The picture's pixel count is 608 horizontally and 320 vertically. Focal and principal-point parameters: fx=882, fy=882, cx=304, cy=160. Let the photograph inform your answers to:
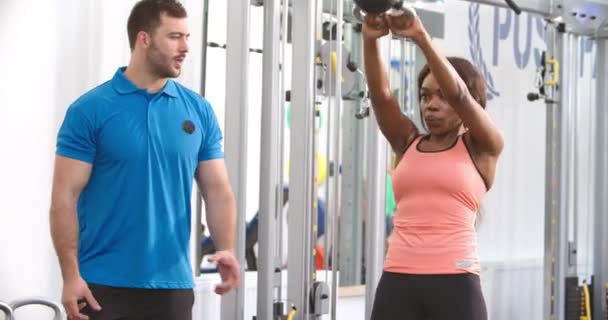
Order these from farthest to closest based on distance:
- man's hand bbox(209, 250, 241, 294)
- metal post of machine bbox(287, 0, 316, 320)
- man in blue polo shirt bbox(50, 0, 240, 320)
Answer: metal post of machine bbox(287, 0, 316, 320)
man's hand bbox(209, 250, 241, 294)
man in blue polo shirt bbox(50, 0, 240, 320)

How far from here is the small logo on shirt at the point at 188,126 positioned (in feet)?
7.70

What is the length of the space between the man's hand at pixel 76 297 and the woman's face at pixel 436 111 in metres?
1.00

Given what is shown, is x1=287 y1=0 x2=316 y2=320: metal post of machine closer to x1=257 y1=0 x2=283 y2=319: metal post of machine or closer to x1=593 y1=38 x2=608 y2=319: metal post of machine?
x1=257 y1=0 x2=283 y2=319: metal post of machine

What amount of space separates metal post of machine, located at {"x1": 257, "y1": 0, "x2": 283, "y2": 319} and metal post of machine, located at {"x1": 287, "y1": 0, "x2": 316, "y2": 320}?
6.3 inches


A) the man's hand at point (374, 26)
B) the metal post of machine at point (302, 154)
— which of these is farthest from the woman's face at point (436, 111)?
the metal post of machine at point (302, 154)

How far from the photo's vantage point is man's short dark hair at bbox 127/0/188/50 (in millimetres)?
2439

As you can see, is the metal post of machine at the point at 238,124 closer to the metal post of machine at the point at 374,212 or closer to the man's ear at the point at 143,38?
the metal post of machine at the point at 374,212

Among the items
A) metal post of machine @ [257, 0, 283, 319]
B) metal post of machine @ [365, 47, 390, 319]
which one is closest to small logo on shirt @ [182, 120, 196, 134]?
metal post of machine @ [257, 0, 283, 319]

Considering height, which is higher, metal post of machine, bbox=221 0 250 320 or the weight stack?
metal post of machine, bbox=221 0 250 320

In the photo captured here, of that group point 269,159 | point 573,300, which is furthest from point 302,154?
point 573,300

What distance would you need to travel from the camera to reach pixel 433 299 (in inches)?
88.4

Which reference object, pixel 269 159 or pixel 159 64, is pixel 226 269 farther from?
pixel 269 159

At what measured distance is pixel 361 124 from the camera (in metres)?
4.52

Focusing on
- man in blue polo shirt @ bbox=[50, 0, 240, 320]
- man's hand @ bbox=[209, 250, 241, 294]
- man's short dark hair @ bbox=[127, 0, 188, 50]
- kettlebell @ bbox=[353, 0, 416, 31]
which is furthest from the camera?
man's short dark hair @ bbox=[127, 0, 188, 50]
